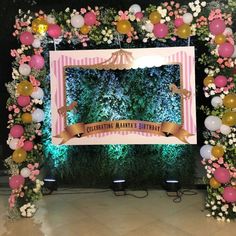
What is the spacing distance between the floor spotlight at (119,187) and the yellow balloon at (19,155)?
1.16 meters

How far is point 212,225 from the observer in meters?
3.46

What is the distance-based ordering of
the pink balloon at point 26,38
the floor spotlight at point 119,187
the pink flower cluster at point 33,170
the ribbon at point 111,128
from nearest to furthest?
the pink balloon at point 26,38
the pink flower cluster at point 33,170
the ribbon at point 111,128
the floor spotlight at point 119,187

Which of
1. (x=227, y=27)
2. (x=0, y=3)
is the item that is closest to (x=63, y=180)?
(x=0, y=3)

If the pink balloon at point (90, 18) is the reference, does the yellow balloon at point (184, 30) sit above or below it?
below

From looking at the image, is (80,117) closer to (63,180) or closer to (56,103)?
(56,103)

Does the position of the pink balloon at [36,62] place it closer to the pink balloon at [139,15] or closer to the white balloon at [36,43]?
the white balloon at [36,43]

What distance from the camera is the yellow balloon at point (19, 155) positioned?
11.7 feet

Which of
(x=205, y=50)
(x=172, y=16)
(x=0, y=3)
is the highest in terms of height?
(x=0, y=3)

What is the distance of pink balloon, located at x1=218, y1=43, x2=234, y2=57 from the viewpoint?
3.31m

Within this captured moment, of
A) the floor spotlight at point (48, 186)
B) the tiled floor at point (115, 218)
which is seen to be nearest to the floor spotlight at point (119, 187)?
the tiled floor at point (115, 218)

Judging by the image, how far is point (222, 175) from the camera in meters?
3.38

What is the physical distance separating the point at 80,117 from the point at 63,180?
812 millimetres

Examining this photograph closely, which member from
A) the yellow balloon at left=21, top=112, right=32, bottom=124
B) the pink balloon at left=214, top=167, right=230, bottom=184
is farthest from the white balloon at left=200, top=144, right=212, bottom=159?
the yellow balloon at left=21, top=112, right=32, bottom=124

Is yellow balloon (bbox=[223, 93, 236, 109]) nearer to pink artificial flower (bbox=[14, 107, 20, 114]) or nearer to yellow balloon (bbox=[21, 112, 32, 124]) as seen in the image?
yellow balloon (bbox=[21, 112, 32, 124])
